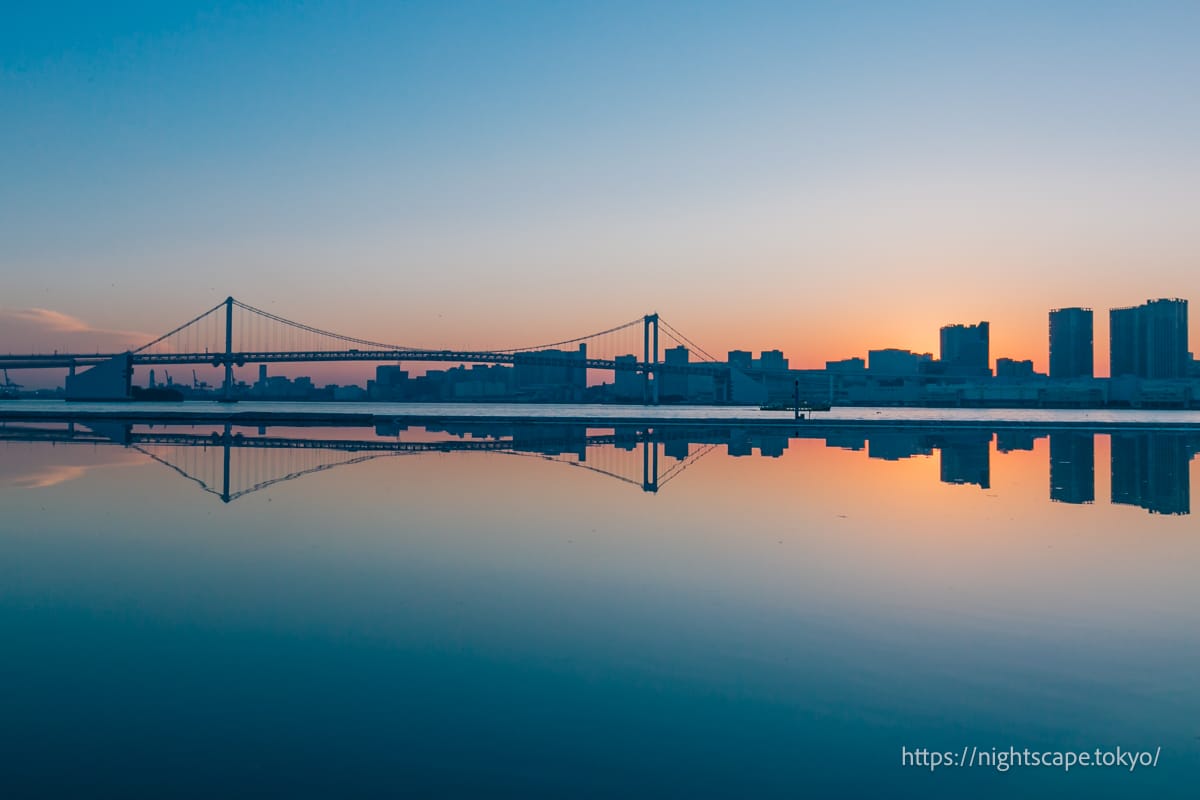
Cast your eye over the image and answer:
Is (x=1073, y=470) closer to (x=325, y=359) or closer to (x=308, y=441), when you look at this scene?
(x=308, y=441)

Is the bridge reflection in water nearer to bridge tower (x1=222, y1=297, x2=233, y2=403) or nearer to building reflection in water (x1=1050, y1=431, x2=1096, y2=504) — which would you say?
building reflection in water (x1=1050, y1=431, x2=1096, y2=504)

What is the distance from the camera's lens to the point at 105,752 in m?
3.97

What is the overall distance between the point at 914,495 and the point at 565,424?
1073 inches

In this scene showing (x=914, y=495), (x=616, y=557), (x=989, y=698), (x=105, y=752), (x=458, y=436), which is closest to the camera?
(x=105, y=752)

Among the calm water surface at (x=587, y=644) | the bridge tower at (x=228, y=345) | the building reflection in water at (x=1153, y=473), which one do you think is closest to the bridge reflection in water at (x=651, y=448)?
the building reflection in water at (x=1153, y=473)

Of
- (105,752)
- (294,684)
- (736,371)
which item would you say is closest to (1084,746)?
(294,684)

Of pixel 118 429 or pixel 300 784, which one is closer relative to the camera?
pixel 300 784

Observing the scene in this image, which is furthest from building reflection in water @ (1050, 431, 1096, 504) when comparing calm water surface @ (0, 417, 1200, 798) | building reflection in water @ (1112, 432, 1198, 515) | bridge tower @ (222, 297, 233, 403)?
bridge tower @ (222, 297, 233, 403)

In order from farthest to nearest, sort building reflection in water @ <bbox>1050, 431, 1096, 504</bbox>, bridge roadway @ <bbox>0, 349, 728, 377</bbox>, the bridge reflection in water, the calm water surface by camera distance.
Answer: bridge roadway @ <bbox>0, 349, 728, 377</bbox> → the bridge reflection in water → building reflection in water @ <bbox>1050, 431, 1096, 504</bbox> → the calm water surface

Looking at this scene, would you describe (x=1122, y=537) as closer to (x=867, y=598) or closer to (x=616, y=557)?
(x=867, y=598)

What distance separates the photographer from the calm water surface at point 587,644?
3930mm

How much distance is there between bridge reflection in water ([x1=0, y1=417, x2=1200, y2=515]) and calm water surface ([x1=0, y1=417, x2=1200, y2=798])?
311 cm

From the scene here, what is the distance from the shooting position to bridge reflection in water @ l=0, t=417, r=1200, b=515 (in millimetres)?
15734

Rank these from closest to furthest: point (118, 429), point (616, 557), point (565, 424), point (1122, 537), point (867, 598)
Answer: point (867, 598), point (616, 557), point (1122, 537), point (118, 429), point (565, 424)
